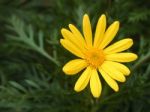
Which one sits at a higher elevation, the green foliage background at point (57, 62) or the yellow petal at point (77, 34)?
the green foliage background at point (57, 62)

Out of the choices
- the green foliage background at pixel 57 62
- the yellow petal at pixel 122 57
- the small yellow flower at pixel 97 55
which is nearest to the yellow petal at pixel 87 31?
the small yellow flower at pixel 97 55

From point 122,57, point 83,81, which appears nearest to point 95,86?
point 83,81

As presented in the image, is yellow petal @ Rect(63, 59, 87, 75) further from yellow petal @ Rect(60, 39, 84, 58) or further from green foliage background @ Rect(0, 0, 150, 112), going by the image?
green foliage background @ Rect(0, 0, 150, 112)

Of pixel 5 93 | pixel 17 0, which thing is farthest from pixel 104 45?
pixel 17 0

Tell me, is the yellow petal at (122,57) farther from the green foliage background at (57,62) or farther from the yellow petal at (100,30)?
the green foliage background at (57,62)

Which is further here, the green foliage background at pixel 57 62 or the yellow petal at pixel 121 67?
the green foliage background at pixel 57 62

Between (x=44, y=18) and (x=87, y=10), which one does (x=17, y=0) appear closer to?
(x=44, y=18)
